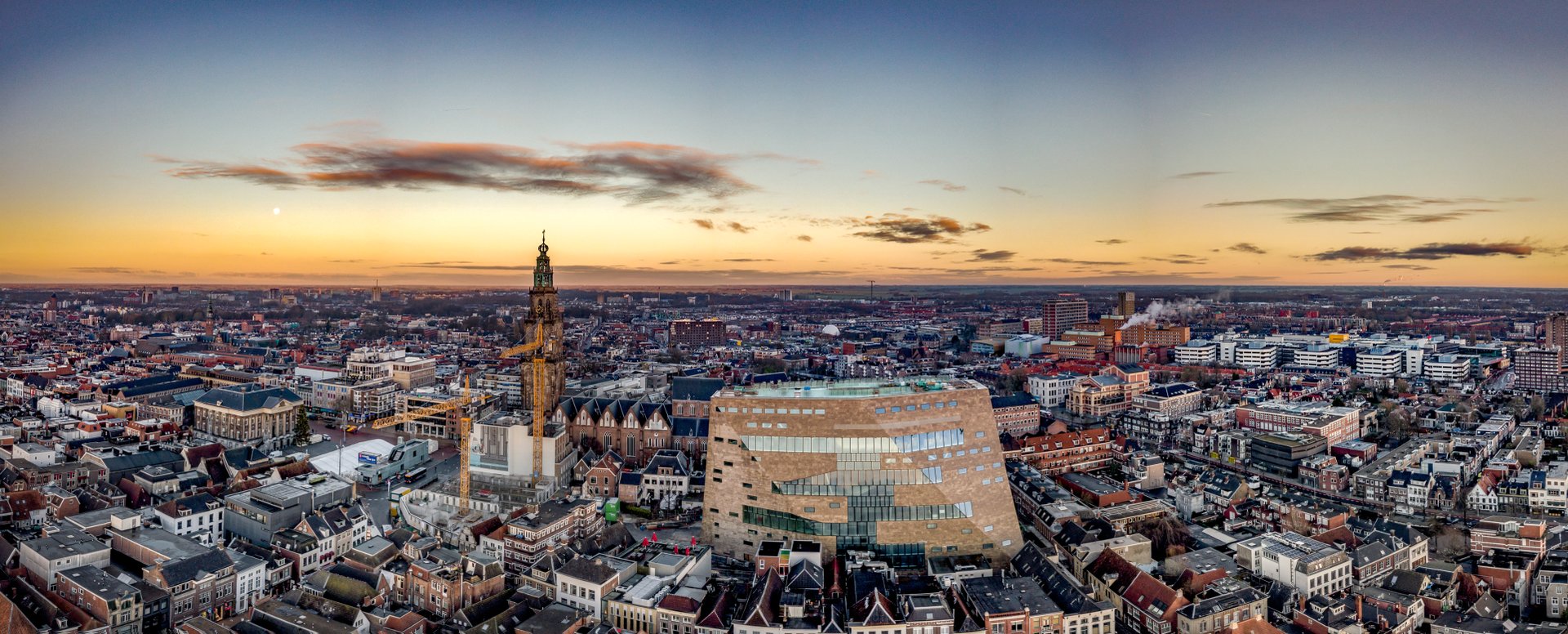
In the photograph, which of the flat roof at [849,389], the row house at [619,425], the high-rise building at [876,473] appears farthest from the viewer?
the row house at [619,425]

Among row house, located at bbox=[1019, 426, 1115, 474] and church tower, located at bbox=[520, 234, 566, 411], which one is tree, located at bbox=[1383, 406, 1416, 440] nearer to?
row house, located at bbox=[1019, 426, 1115, 474]

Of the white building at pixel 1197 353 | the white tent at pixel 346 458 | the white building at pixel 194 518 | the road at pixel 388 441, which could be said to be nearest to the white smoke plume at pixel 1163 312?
the white building at pixel 1197 353

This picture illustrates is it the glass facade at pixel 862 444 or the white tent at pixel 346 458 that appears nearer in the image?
the glass facade at pixel 862 444

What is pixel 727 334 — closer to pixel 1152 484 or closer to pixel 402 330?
pixel 402 330

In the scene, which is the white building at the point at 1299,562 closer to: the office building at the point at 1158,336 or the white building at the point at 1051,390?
the white building at the point at 1051,390

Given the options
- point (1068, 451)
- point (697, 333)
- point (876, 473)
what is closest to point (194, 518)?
point (876, 473)

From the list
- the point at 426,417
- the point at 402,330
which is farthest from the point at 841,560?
the point at 402,330

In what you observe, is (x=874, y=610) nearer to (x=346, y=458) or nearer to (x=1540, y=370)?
(x=346, y=458)
